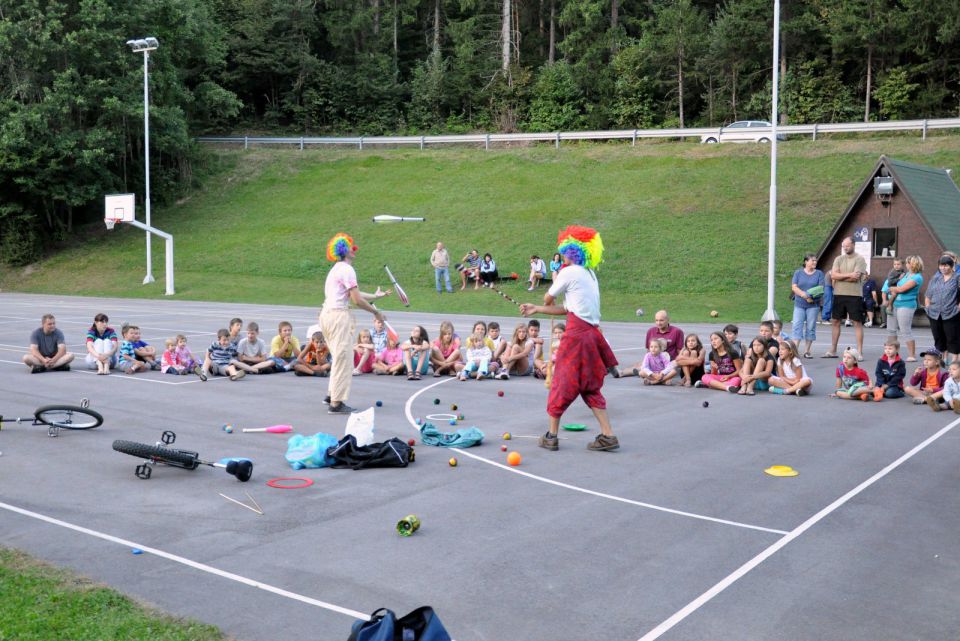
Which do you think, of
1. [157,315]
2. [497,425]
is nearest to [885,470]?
[497,425]

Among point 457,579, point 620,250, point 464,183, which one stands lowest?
point 457,579

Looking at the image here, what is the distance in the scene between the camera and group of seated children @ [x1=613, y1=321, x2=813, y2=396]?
48.8 ft

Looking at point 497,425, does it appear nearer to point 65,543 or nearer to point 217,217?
point 65,543

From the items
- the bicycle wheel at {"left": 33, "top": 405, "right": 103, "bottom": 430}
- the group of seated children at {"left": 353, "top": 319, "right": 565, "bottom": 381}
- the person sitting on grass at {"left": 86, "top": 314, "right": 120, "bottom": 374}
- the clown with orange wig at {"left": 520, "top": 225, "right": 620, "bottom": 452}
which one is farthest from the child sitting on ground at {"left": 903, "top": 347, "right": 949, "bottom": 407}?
the person sitting on grass at {"left": 86, "top": 314, "right": 120, "bottom": 374}

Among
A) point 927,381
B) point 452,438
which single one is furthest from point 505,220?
point 452,438

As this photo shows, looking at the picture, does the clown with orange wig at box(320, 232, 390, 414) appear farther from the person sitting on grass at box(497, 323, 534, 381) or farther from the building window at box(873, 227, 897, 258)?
the building window at box(873, 227, 897, 258)

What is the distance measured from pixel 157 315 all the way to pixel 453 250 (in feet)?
44.3

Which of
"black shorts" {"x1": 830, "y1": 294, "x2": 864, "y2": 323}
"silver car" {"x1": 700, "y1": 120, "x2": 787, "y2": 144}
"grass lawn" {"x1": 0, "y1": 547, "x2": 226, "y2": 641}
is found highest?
"silver car" {"x1": 700, "y1": 120, "x2": 787, "y2": 144}

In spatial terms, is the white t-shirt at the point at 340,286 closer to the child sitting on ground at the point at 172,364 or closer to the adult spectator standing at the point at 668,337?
the child sitting on ground at the point at 172,364

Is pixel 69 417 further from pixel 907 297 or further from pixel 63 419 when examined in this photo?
pixel 907 297

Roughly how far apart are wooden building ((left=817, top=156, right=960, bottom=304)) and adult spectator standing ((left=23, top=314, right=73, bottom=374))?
20.7 m

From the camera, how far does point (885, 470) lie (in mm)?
9695

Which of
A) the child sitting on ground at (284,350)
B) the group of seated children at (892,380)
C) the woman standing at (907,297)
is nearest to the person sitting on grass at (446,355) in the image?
the child sitting on ground at (284,350)

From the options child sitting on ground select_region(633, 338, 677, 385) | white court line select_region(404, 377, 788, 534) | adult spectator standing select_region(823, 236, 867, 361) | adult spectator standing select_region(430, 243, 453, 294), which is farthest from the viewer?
adult spectator standing select_region(430, 243, 453, 294)
